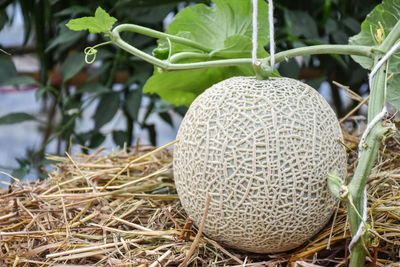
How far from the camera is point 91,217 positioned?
2.05 feet

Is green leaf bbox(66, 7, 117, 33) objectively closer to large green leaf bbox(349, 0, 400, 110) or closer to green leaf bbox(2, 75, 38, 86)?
large green leaf bbox(349, 0, 400, 110)

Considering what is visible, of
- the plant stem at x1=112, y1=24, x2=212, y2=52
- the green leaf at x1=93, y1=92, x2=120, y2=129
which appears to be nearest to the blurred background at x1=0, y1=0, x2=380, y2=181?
the green leaf at x1=93, y1=92, x2=120, y2=129

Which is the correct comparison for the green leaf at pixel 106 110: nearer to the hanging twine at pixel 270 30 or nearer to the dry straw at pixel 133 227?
the dry straw at pixel 133 227

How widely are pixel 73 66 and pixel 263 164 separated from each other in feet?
2.12

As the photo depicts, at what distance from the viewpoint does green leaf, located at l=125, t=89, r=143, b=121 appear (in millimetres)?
995

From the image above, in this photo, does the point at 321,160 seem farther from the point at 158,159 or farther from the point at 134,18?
the point at 134,18

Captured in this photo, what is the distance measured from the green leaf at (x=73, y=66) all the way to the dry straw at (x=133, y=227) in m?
0.29

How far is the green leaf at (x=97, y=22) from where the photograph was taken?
542 millimetres

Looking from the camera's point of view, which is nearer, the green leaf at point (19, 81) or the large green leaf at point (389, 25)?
the large green leaf at point (389, 25)

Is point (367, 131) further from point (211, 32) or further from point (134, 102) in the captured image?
point (134, 102)

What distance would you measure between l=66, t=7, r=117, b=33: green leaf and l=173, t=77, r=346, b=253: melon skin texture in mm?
164

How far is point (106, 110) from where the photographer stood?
1030mm

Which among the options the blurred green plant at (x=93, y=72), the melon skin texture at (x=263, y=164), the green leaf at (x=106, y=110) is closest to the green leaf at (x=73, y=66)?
the blurred green plant at (x=93, y=72)

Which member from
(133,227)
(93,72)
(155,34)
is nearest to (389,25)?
(155,34)
